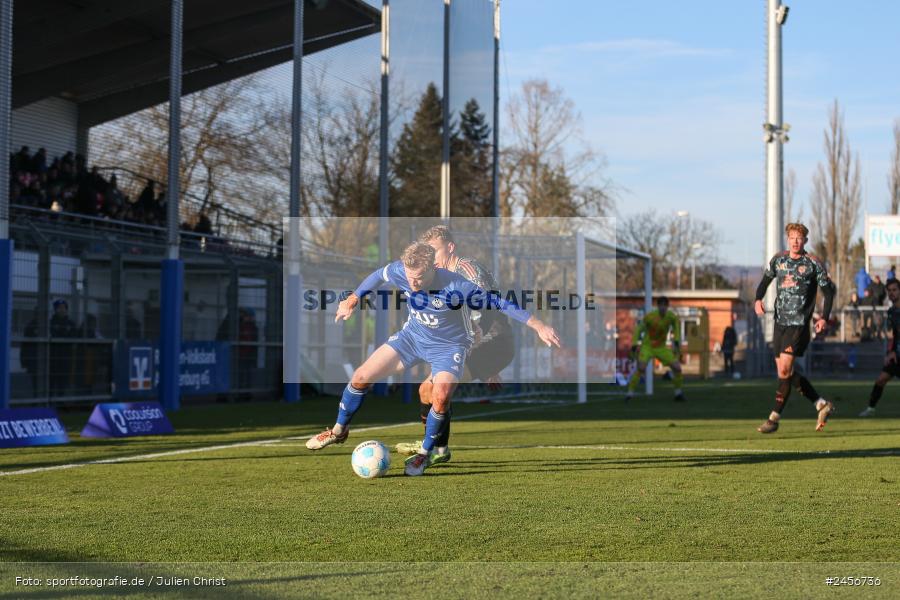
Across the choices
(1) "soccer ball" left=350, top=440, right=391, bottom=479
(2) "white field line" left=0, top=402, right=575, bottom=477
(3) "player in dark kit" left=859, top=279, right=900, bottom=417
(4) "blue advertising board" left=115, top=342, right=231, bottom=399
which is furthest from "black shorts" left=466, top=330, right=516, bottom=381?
(4) "blue advertising board" left=115, top=342, right=231, bottom=399

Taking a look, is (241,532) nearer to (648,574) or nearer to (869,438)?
(648,574)

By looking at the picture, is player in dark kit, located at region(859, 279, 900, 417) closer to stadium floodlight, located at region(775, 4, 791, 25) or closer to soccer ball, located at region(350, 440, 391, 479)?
soccer ball, located at region(350, 440, 391, 479)

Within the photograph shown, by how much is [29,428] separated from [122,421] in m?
1.54

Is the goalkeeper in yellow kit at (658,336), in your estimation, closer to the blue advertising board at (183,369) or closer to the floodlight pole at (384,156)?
the floodlight pole at (384,156)

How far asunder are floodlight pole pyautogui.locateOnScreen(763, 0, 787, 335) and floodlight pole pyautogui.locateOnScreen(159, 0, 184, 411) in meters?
22.0

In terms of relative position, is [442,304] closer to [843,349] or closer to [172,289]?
[172,289]

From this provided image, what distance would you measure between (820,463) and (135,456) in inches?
259

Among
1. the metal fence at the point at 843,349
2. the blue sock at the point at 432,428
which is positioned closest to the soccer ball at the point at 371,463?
the blue sock at the point at 432,428

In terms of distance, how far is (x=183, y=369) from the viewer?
22031 mm

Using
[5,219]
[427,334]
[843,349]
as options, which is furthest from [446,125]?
[843,349]

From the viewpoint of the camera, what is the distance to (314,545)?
6129 mm

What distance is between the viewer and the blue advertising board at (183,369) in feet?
66.6

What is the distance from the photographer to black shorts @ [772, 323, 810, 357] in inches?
556

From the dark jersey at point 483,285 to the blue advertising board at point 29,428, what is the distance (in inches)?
203
